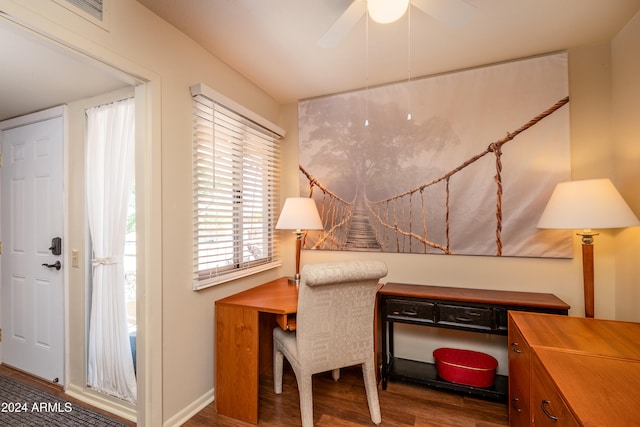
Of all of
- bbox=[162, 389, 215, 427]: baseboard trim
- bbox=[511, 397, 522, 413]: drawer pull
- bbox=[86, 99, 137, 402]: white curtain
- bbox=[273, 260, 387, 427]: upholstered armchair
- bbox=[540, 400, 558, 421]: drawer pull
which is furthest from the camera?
bbox=[86, 99, 137, 402]: white curtain

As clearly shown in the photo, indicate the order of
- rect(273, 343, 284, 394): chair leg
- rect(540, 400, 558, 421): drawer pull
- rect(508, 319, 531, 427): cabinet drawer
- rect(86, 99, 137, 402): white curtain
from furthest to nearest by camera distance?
rect(273, 343, 284, 394): chair leg, rect(86, 99, 137, 402): white curtain, rect(508, 319, 531, 427): cabinet drawer, rect(540, 400, 558, 421): drawer pull

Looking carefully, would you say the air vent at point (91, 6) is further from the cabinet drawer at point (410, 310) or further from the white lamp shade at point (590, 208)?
the white lamp shade at point (590, 208)

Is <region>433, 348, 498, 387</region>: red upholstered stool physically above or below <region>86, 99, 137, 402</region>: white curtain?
below

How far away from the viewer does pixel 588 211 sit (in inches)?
63.3

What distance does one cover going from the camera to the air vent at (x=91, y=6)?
4.21 feet

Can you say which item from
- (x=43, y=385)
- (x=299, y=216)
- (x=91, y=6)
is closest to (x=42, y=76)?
(x=91, y=6)

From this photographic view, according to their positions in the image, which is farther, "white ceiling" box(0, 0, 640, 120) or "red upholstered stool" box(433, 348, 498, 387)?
"red upholstered stool" box(433, 348, 498, 387)

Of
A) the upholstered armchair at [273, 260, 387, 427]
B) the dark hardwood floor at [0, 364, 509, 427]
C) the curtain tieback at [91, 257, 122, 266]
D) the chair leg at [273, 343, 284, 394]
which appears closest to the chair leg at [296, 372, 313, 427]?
the upholstered armchair at [273, 260, 387, 427]

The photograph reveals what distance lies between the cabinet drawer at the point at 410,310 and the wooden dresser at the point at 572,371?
1.67 ft

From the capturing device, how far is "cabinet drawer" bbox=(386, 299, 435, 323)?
205 centimetres

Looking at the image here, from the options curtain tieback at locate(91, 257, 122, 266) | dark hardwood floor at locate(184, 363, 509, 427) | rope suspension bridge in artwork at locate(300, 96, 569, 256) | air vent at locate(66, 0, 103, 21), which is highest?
air vent at locate(66, 0, 103, 21)

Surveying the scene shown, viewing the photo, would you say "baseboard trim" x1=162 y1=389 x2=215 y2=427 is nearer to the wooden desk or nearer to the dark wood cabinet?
the wooden desk

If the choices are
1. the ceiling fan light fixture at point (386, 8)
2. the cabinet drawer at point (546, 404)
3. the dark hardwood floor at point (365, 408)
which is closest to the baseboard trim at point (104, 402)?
the dark hardwood floor at point (365, 408)

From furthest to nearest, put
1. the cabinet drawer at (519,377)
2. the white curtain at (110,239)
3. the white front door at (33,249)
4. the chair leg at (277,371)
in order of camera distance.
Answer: the white front door at (33,249)
the chair leg at (277,371)
the white curtain at (110,239)
the cabinet drawer at (519,377)
